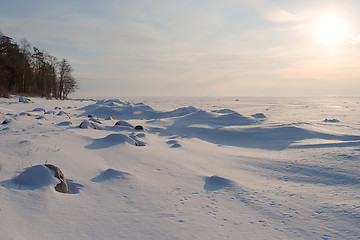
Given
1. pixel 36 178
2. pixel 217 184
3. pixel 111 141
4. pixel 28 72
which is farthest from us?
pixel 28 72

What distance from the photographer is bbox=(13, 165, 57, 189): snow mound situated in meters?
2.62

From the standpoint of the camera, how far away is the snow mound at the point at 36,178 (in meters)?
2.62

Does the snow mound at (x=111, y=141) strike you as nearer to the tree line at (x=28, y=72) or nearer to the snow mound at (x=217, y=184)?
the snow mound at (x=217, y=184)

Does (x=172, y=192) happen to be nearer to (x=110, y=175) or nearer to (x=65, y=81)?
(x=110, y=175)

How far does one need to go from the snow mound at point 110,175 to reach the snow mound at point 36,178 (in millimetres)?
525

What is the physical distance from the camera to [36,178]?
8.79 feet

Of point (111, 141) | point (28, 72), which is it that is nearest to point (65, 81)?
point (28, 72)

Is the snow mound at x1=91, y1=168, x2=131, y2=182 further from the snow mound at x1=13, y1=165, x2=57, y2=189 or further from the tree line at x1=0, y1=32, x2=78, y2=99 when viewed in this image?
the tree line at x1=0, y1=32, x2=78, y2=99

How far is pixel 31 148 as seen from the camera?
3.94m

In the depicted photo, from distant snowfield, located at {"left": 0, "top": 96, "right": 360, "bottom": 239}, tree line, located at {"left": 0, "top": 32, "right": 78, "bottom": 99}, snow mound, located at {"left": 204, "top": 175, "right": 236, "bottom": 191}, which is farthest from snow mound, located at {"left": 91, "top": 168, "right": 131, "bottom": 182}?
tree line, located at {"left": 0, "top": 32, "right": 78, "bottom": 99}

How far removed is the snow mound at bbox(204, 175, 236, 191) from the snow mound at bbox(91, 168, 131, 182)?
3.49 ft

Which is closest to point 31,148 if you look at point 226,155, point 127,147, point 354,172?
point 127,147

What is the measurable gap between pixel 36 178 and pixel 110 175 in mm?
869

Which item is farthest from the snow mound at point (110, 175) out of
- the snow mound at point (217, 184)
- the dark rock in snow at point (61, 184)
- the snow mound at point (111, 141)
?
the snow mound at point (111, 141)
